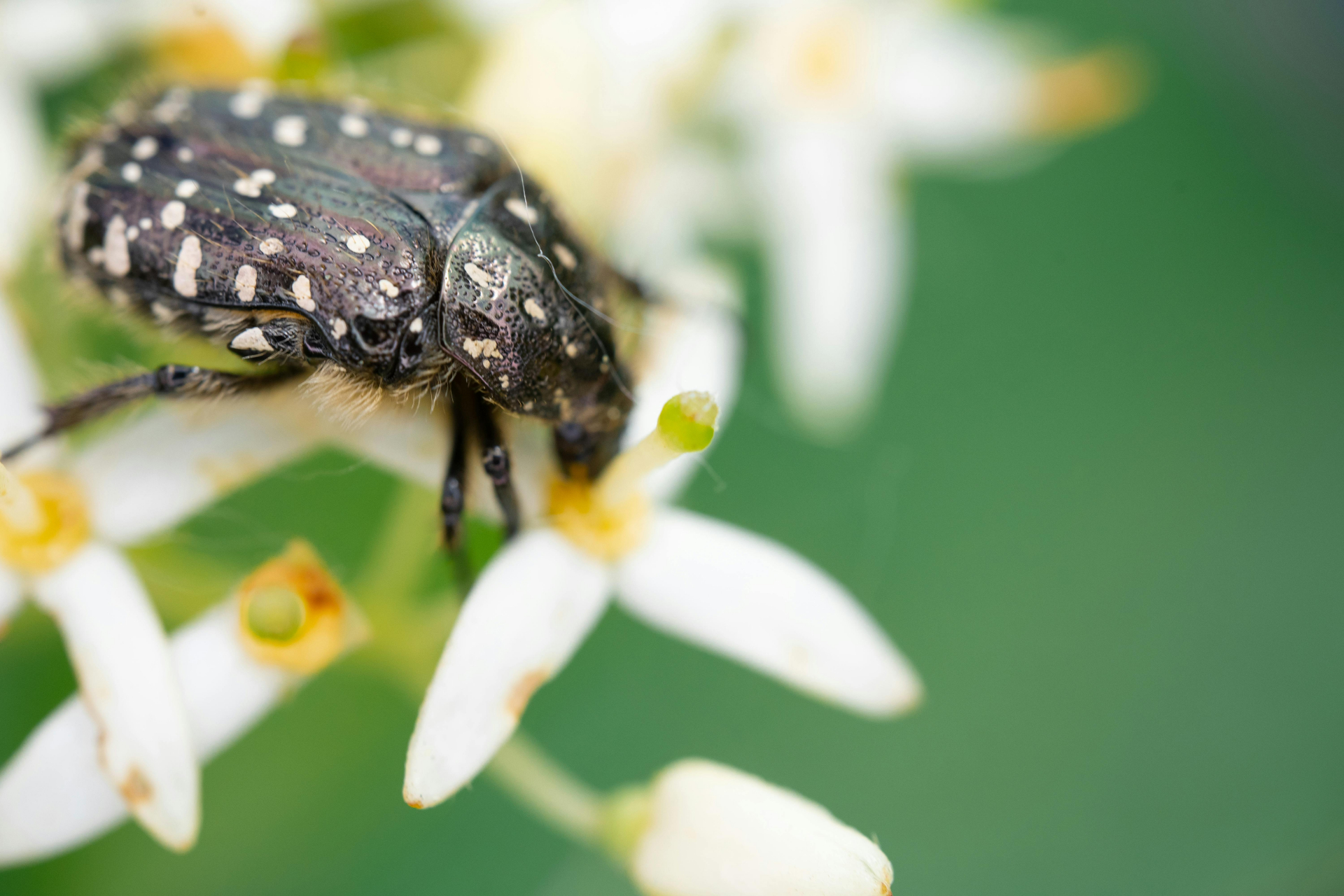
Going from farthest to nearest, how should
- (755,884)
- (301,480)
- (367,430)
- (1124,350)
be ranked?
(1124,350) → (301,480) → (367,430) → (755,884)

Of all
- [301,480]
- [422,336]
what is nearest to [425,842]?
[301,480]

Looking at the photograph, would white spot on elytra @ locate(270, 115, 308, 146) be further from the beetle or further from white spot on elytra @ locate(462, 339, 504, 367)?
white spot on elytra @ locate(462, 339, 504, 367)

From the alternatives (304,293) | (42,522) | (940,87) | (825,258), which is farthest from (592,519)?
(940,87)

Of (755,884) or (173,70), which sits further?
(173,70)

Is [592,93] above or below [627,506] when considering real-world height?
above

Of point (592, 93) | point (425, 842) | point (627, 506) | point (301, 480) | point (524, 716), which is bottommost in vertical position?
point (425, 842)

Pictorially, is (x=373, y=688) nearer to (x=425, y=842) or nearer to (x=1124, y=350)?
(x=425, y=842)
